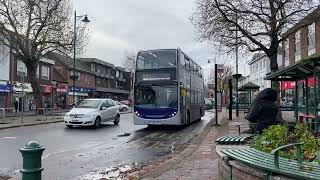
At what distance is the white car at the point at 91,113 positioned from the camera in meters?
23.3

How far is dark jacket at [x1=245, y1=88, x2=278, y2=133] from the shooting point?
10336 millimetres

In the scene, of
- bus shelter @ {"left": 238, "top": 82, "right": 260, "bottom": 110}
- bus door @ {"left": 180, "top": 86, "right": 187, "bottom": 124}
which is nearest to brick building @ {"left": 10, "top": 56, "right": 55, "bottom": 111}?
bus shelter @ {"left": 238, "top": 82, "right": 260, "bottom": 110}

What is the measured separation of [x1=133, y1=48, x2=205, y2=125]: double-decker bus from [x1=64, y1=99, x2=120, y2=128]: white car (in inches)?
103

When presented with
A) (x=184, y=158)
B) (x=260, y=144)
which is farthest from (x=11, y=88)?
(x=260, y=144)

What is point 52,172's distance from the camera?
9.94 metres

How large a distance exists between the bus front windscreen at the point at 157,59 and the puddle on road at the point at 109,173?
1144 cm

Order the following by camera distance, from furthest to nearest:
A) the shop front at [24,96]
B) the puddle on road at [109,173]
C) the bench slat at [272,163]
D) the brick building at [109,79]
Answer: the brick building at [109,79] < the shop front at [24,96] < the puddle on road at [109,173] < the bench slat at [272,163]

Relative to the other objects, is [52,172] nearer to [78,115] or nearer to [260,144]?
[260,144]

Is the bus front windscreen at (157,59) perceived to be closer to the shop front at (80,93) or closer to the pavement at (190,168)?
the pavement at (190,168)

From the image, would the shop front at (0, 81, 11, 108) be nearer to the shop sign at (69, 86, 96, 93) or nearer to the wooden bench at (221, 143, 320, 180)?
the shop sign at (69, 86, 96, 93)

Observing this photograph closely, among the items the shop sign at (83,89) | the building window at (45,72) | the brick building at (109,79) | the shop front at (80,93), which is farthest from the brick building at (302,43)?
the brick building at (109,79)

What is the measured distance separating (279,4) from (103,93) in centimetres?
7425

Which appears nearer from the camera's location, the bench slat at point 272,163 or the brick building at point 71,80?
Result: the bench slat at point 272,163

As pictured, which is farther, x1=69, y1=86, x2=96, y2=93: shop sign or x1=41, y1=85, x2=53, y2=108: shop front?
x1=69, y1=86, x2=96, y2=93: shop sign
